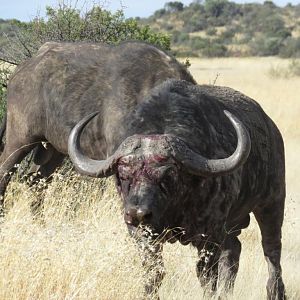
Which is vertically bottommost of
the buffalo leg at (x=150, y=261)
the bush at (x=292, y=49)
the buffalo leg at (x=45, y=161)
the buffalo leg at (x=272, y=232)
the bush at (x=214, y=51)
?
the bush at (x=214, y=51)

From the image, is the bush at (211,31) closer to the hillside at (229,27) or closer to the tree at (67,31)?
the hillside at (229,27)

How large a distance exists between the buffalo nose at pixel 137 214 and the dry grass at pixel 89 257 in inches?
8.0

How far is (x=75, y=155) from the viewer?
5898 mm

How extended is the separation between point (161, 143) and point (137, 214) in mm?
533

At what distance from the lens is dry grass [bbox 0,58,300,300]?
18.0 feet

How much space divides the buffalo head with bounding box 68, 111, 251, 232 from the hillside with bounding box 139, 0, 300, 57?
4668 cm

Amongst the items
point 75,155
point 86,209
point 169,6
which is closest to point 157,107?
point 75,155

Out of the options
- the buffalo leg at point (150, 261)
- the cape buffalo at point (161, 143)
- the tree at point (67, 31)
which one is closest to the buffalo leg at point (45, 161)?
the cape buffalo at point (161, 143)

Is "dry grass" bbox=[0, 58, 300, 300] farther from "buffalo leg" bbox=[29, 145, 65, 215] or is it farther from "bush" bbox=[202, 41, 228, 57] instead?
"bush" bbox=[202, 41, 228, 57]

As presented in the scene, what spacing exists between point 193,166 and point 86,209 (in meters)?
3.98

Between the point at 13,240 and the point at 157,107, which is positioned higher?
the point at 157,107

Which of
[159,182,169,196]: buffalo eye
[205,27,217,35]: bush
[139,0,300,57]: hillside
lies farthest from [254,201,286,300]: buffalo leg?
[205,27,217,35]: bush

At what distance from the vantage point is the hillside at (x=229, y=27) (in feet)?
199

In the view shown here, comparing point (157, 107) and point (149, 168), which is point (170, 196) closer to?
point (149, 168)
